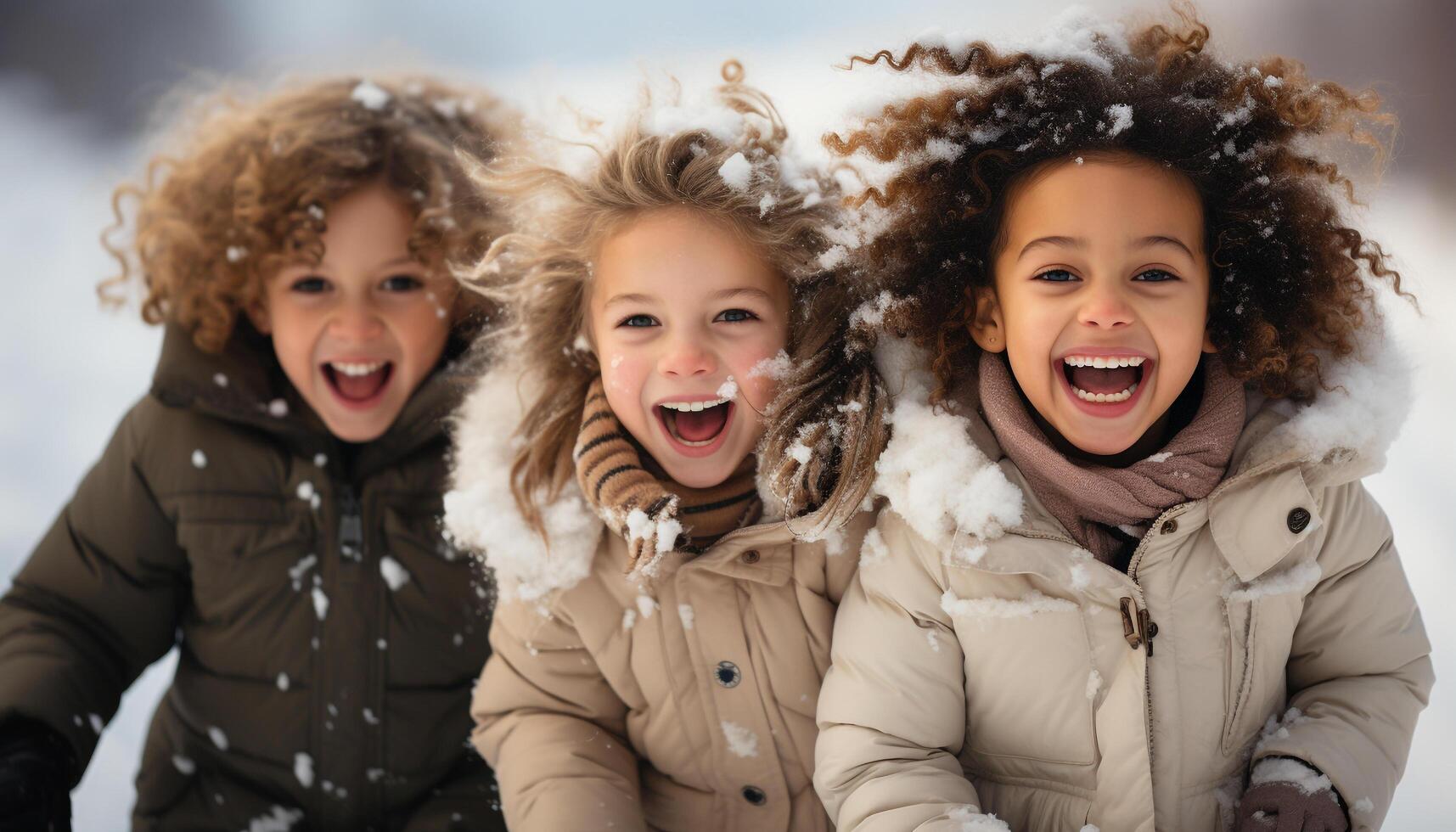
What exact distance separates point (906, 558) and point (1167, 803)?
0.46 metres

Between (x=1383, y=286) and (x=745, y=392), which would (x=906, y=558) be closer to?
(x=745, y=392)

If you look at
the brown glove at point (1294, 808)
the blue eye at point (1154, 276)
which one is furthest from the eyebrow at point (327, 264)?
the brown glove at point (1294, 808)

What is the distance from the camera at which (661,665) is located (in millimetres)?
1655

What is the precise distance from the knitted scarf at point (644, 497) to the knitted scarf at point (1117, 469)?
386 millimetres

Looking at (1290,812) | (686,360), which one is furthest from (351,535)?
(1290,812)

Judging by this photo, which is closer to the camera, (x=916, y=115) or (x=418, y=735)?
(x=916, y=115)

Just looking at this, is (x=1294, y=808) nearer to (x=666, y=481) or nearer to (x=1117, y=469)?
(x=1117, y=469)

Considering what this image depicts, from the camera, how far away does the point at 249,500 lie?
6.55 ft

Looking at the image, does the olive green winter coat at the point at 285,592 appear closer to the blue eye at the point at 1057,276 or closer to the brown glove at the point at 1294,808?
the blue eye at the point at 1057,276

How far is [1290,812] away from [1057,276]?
0.72m

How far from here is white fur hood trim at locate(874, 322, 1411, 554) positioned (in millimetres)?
1402

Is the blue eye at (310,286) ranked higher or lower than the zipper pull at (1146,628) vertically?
higher

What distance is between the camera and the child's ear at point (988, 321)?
151 centimetres

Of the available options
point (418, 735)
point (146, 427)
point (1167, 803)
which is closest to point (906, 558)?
point (1167, 803)
